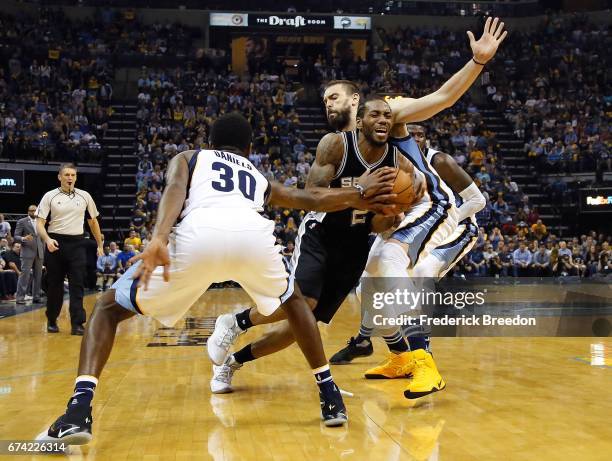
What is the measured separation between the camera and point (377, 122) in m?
4.18

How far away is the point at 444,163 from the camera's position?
19.8 feet

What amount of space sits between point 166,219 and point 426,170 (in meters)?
2.36

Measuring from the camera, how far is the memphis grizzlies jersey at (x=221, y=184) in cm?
340

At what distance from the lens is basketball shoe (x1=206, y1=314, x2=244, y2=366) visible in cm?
463

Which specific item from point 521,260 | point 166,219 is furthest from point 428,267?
point 521,260

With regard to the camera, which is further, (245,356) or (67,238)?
(67,238)

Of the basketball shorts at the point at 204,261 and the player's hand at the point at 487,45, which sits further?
the player's hand at the point at 487,45

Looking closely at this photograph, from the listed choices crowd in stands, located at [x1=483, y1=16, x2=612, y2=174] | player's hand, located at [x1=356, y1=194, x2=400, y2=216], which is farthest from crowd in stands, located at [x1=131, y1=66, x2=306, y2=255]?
player's hand, located at [x1=356, y1=194, x2=400, y2=216]

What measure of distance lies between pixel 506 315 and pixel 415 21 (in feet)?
68.6

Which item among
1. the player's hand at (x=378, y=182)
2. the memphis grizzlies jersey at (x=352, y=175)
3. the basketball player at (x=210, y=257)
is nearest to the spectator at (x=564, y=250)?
the memphis grizzlies jersey at (x=352, y=175)

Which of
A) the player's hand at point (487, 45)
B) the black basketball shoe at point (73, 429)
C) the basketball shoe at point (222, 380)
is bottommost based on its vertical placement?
the basketball shoe at point (222, 380)

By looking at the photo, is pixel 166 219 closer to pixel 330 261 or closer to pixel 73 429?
pixel 73 429

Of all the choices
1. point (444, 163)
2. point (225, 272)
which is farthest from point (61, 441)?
point (444, 163)

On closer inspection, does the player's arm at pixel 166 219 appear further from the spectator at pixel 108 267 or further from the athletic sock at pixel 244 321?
the spectator at pixel 108 267
